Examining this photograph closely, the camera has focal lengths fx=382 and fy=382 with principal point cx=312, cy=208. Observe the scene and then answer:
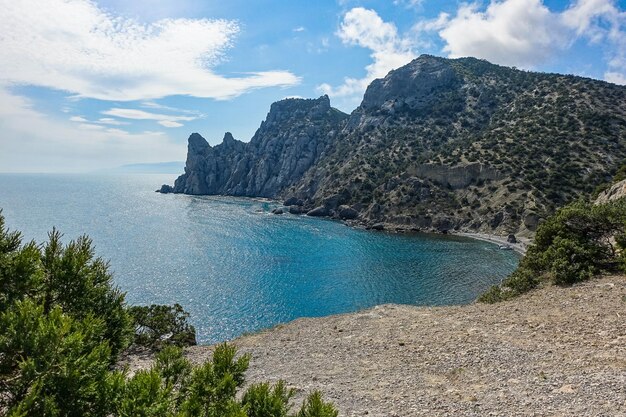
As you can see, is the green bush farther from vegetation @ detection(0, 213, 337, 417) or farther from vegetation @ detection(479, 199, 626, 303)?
vegetation @ detection(479, 199, 626, 303)

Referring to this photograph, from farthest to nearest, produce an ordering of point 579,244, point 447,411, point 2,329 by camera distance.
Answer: point 579,244, point 447,411, point 2,329

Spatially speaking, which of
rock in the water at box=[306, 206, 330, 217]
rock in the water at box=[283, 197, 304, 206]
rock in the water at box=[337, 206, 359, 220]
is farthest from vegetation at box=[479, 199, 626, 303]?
rock in the water at box=[283, 197, 304, 206]

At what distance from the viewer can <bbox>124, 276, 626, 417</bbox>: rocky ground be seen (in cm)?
1515

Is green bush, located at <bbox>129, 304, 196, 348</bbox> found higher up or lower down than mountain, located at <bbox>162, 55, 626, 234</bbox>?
lower down

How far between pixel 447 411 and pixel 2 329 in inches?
642

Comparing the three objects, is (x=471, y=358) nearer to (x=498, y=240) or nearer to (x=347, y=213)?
(x=498, y=240)

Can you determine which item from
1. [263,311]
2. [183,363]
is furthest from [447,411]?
[263,311]

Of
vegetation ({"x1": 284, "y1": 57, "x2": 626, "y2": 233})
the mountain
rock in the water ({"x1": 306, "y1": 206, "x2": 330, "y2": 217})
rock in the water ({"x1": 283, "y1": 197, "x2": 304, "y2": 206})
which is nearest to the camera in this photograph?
vegetation ({"x1": 284, "y1": 57, "x2": 626, "y2": 233})

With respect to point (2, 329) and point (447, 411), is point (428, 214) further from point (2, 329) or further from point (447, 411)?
point (2, 329)

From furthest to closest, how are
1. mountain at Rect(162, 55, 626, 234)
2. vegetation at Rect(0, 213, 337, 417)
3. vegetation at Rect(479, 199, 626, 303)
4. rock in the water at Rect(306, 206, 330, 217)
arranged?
rock in the water at Rect(306, 206, 330, 217)
mountain at Rect(162, 55, 626, 234)
vegetation at Rect(479, 199, 626, 303)
vegetation at Rect(0, 213, 337, 417)

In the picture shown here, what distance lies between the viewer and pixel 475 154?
4941 inches

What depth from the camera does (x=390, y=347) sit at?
76.0ft

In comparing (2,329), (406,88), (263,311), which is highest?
(406,88)

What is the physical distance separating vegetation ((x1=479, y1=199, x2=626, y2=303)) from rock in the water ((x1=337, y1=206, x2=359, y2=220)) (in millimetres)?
103365
